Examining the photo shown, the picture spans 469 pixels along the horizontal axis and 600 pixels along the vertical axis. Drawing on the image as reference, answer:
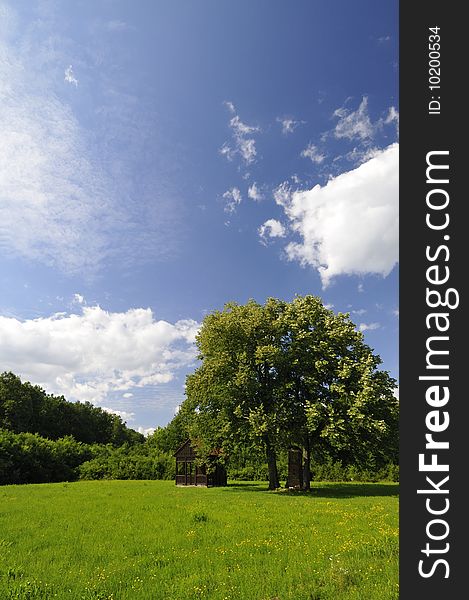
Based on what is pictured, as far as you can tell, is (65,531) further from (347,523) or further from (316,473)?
(316,473)

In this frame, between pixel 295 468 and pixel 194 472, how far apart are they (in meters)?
14.1

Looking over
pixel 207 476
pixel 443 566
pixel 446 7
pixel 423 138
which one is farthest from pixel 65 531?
pixel 207 476

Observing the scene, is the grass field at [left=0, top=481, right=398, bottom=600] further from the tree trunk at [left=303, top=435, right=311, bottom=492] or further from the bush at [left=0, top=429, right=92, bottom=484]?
the bush at [left=0, top=429, right=92, bottom=484]

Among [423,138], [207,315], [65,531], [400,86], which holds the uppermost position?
[207,315]

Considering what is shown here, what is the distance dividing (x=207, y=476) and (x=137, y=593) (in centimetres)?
3748

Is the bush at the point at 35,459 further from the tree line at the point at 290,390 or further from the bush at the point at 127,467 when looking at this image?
the tree line at the point at 290,390

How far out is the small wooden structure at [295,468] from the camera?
1427 inches

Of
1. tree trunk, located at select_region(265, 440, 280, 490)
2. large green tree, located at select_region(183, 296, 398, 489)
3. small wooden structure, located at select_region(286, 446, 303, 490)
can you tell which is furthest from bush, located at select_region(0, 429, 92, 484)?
small wooden structure, located at select_region(286, 446, 303, 490)

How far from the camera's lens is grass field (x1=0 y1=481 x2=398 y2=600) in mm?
8727

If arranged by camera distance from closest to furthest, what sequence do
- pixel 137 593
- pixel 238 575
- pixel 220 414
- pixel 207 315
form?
1. pixel 137 593
2. pixel 238 575
3. pixel 220 414
4. pixel 207 315

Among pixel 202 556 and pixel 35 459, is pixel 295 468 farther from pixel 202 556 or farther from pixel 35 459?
pixel 35 459

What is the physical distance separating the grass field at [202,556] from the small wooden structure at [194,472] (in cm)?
2641

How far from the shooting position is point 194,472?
4628 cm

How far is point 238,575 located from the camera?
9539mm
